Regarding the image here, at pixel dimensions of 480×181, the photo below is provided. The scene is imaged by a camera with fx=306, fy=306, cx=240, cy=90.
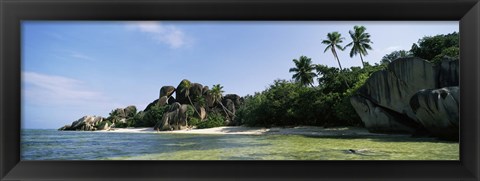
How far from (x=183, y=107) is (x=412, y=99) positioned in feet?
35.1

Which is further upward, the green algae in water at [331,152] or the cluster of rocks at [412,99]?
the cluster of rocks at [412,99]

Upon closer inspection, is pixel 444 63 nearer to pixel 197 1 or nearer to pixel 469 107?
pixel 469 107

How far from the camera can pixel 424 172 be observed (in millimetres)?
2117

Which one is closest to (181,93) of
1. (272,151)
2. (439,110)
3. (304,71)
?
(304,71)

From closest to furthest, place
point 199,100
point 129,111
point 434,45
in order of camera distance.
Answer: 1. point 434,45
2. point 199,100
3. point 129,111

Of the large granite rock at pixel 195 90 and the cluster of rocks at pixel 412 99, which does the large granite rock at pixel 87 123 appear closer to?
the large granite rock at pixel 195 90

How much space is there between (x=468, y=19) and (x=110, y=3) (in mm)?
2434

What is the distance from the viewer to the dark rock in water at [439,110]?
5578 mm

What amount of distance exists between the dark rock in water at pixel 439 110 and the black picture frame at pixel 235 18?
3829 mm

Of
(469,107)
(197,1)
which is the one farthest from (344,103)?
(197,1)

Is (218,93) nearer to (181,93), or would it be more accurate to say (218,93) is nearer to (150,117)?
(181,93)

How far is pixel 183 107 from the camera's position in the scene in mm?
15109

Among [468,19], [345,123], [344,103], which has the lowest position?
[345,123]

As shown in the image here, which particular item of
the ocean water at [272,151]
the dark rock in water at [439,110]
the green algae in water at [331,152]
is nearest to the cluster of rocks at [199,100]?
the ocean water at [272,151]
